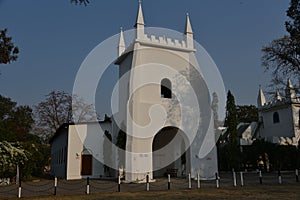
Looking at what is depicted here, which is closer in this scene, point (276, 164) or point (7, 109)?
Result: point (276, 164)

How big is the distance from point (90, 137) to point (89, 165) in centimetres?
228

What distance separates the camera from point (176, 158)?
79.0 ft

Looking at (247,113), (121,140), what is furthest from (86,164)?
(247,113)

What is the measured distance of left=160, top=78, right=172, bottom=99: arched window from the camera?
853 inches

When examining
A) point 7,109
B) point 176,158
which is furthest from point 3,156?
point 7,109

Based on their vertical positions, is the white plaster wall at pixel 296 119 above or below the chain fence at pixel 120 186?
above

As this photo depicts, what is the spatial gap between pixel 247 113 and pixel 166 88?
114 ft

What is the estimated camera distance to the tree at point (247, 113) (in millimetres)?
52447

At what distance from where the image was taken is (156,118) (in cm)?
1969

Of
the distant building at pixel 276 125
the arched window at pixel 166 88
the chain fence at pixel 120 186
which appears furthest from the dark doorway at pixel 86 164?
the distant building at pixel 276 125

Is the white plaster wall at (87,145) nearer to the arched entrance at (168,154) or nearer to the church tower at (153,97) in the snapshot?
the church tower at (153,97)

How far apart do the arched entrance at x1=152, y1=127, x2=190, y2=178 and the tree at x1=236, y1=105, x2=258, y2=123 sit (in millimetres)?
31038

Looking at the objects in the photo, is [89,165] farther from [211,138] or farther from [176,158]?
[211,138]

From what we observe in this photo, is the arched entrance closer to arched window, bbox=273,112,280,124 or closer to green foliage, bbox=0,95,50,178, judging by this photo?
green foliage, bbox=0,95,50,178
